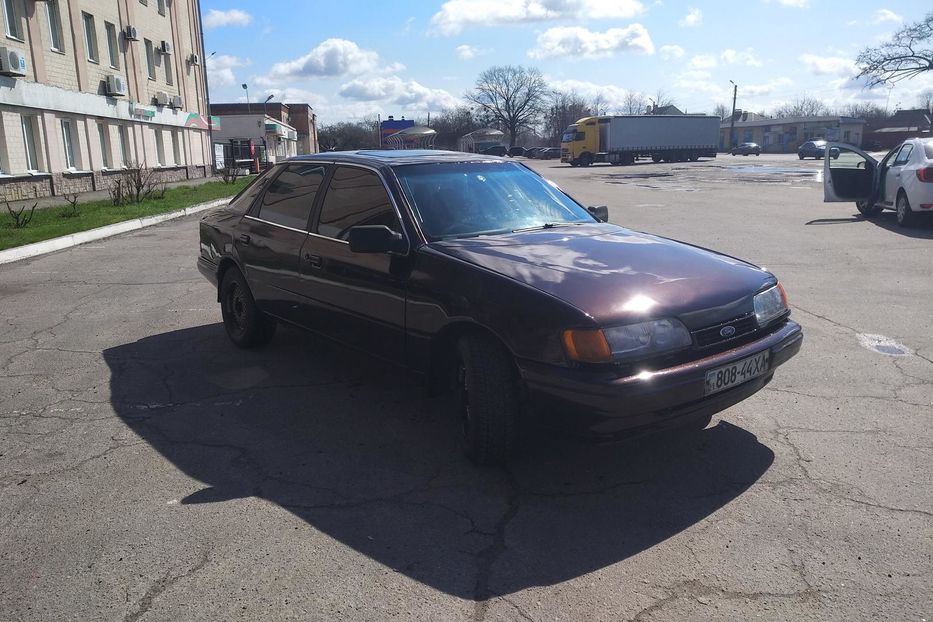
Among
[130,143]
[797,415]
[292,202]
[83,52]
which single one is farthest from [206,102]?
[797,415]

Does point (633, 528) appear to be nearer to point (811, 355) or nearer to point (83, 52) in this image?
point (811, 355)

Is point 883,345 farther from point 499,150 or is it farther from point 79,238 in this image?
point 79,238

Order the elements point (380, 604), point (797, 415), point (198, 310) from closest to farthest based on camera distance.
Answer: point (380, 604), point (797, 415), point (198, 310)

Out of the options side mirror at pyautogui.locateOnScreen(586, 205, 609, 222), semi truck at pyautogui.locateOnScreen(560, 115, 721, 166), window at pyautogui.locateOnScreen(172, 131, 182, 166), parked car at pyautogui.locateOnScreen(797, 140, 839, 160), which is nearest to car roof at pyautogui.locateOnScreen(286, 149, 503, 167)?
side mirror at pyautogui.locateOnScreen(586, 205, 609, 222)

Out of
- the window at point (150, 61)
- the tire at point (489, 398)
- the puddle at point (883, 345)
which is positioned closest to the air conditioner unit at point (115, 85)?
the window at point (150, 61)

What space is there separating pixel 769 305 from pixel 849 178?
12285 millimetres

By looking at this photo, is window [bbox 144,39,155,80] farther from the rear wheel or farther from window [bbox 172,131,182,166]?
the rear wheel

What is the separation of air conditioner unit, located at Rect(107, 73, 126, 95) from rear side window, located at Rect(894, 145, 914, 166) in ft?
79.0

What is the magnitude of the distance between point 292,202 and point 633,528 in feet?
11.1

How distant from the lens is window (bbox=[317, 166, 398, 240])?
14.6 ft

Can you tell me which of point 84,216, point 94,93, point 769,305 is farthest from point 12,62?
point 769,305

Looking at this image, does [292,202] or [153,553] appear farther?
[292,202]

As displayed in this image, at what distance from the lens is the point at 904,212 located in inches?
496

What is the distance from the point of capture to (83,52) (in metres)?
24.2
